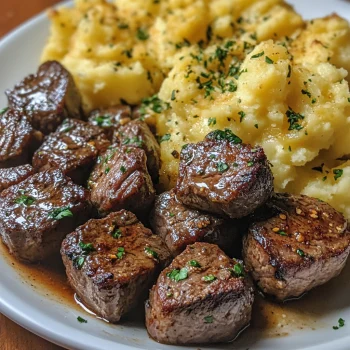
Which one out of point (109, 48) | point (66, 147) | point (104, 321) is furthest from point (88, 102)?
point (104, 321)

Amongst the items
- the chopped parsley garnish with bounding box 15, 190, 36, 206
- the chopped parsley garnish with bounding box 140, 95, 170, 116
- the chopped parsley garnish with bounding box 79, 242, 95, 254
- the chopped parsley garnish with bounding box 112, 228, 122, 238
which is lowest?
the chopped parsley garnish with bounding box 140, 95, 170, 116

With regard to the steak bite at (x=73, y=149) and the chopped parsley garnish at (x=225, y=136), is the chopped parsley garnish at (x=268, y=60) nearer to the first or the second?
the chopped parsley garnish at (x=225, y=136)

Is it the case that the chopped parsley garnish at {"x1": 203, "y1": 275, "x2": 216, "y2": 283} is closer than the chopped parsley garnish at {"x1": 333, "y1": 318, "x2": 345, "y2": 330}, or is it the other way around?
the chopped parsley garnish at {"x1": 203, "y1": 275, "x2": 216, "y2": 283}

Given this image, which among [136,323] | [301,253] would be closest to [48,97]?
[136,323]

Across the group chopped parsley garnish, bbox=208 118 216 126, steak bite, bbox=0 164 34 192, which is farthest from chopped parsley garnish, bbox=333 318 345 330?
steak bite, bbox=0 164 34 192

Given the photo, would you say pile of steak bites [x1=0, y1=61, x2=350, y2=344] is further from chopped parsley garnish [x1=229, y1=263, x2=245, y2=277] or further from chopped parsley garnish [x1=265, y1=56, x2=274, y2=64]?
chopped parsley garnish [x1=265, y1=56, x2=274, y2=64]

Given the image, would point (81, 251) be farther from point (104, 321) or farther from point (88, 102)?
point (88, 102)

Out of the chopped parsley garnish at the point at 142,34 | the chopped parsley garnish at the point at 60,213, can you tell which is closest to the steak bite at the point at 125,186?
the chopped parsley garnish at the point at 60,213

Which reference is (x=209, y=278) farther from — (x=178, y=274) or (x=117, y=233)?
(x=117, y=233)
